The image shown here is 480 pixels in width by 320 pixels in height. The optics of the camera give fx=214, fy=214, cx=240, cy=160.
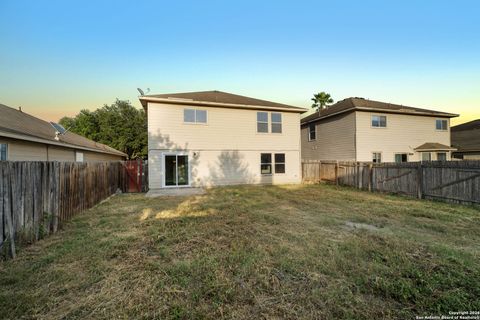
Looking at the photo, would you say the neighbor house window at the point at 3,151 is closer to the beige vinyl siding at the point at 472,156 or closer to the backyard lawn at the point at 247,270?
the backyard lawn at the point at 247,270

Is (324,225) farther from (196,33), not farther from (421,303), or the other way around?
(196,33)

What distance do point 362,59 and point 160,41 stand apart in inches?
467

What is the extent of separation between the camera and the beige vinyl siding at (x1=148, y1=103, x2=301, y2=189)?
13.1 metres

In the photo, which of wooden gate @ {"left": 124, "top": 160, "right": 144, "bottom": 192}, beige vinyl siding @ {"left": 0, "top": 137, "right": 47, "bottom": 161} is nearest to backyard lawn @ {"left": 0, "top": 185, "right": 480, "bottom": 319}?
beige vinyl siding @ {"left": 0, "top": 137, "right": 47, "bottom": 161}

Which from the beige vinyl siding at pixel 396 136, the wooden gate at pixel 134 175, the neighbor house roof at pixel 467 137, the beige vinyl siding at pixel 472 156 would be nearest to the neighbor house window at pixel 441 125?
the beige vinyl siding at pixel 396 136

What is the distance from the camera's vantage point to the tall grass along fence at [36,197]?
12.6 ft

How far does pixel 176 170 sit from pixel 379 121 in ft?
52.7

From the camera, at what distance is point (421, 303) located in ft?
8.18

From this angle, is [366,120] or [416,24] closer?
[416,24]

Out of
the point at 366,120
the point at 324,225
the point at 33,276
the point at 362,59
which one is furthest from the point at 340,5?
the point at 33,276

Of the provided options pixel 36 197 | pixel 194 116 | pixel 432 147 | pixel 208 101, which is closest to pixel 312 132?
pixel 432 147

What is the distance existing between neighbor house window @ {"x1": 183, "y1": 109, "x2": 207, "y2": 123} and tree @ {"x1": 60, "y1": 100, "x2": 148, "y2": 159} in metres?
22.3

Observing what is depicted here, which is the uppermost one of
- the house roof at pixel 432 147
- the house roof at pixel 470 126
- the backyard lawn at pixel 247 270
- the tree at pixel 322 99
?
the tree at pixel 322 99

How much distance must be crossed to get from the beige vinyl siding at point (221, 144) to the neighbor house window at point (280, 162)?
10.4 inches
